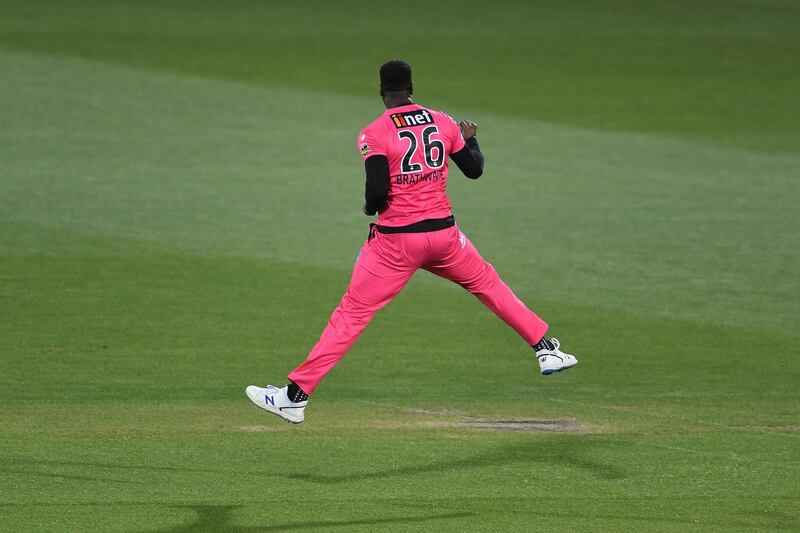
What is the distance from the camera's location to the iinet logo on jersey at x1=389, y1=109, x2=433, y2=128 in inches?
357

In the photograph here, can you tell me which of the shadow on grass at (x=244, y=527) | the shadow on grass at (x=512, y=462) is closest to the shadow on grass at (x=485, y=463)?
the shadow on grass at (x=512, y=462)

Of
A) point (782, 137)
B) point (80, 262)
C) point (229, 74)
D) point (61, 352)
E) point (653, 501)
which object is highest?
point (229, 74)

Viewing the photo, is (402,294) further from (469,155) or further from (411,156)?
(411,156)

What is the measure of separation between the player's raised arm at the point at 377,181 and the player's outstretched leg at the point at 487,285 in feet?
1.41

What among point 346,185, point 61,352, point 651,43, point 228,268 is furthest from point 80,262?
point 651,43

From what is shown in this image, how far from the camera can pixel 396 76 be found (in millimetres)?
9086

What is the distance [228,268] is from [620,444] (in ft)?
23.6

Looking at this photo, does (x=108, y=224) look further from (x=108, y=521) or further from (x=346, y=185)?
(x=108, y=521)

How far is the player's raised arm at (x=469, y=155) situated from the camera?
9.34 m

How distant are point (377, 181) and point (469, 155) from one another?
2.53 feet

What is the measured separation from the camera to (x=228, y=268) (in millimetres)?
16484

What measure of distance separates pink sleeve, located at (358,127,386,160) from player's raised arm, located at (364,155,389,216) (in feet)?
0.10

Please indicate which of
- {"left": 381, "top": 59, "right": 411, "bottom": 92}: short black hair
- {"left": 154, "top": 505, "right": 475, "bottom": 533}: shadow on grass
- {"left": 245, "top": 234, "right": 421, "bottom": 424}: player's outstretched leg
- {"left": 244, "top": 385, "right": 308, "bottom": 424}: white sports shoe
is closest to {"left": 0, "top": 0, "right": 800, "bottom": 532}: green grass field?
{"left": 154, "top": 505, "right": 475, "bottom": 533}: shadow on grass

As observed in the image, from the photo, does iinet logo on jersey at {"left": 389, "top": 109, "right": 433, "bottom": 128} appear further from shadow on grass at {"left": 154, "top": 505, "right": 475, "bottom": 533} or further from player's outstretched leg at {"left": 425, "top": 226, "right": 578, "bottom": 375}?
shadow on grass at {"left": 154, "top": 505, "right": 475, "bottom": 533}
